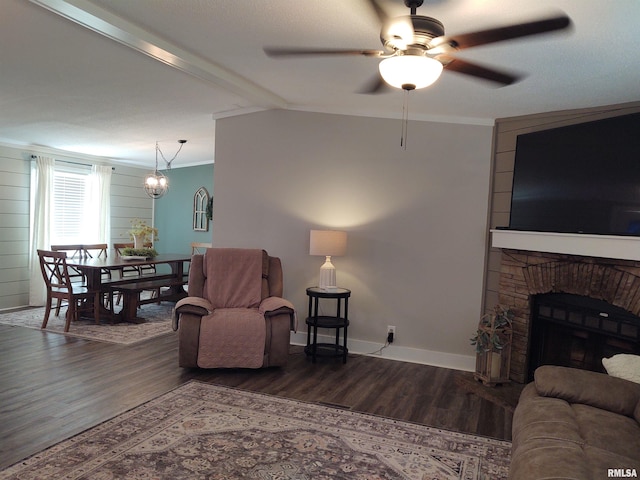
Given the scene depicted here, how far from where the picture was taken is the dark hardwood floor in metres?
2.88

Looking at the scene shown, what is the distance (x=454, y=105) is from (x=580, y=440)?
2.89m

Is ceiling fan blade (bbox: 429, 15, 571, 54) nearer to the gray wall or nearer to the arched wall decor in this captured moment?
the gray wall

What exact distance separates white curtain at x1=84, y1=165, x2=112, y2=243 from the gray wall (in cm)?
352

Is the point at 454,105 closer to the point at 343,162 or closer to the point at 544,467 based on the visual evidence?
the point at 343,162

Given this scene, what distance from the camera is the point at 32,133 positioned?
225 inches

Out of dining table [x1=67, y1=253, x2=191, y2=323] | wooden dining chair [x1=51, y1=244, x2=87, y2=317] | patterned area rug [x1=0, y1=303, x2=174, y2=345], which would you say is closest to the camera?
patterned area rug [x1=0, y1=303, x2=174, y2=345]

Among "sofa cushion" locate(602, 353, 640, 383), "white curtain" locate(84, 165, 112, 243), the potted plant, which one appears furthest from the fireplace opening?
"white curtain" locate(84, 165, 112, 243)

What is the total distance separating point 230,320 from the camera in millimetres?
3893

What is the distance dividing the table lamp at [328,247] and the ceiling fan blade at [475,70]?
2.14m

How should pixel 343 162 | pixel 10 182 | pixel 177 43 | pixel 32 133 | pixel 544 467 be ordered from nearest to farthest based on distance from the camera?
pixel 544 467 → pixel 177 43 → pixel 343 162 → pixel 32 133 → pixel 10 182

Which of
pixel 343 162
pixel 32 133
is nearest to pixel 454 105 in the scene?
pixel 343 162

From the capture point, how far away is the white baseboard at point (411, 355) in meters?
4.24

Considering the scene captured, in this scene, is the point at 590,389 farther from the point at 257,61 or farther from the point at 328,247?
the point at 257,61

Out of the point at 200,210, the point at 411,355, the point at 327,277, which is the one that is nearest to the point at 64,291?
the point at 200,210
